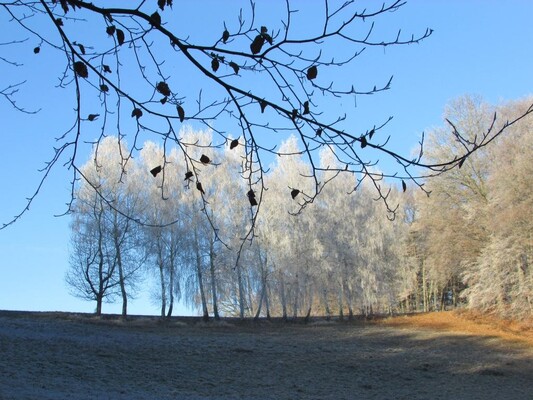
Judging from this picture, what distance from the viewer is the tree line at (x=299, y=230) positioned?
23906 millimetres

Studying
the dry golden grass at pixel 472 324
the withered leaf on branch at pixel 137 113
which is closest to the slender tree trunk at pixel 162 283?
the dry golden grass at pixel 472 324

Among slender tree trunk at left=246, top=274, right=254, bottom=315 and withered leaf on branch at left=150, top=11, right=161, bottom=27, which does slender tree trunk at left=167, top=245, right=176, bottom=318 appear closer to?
slender tree trunk at left=246, top=274, right=254, bottom=315

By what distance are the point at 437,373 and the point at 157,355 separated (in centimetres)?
749

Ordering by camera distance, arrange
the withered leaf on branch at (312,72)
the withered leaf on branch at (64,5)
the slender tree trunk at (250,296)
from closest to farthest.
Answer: the withered leaf on branch at (312,72), the withered leaf on branch at (64,5), the slender tree trunk at (250,296)

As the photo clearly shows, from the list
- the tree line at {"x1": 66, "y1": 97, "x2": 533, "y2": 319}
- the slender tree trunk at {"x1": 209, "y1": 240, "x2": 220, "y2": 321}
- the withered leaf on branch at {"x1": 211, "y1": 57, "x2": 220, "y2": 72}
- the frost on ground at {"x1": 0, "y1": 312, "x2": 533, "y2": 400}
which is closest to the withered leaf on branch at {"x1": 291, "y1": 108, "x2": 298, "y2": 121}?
the withered leaf on branch at {"x1": 211, "y1": 57, "x2": 220, "y2": 72}

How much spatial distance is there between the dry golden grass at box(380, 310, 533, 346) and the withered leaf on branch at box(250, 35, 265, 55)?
21490 mm

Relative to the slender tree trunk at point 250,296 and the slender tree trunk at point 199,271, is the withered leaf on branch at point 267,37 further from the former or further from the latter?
the slender tree trunk at point 250,296

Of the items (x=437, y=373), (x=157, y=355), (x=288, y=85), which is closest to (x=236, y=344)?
(x=157, y=355)

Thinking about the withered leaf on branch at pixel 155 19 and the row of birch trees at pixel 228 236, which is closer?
the withered leaf on branch at pixel 155 19

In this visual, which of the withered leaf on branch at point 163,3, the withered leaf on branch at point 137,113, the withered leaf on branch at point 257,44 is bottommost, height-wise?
the withered leaf on branch at point 137,113

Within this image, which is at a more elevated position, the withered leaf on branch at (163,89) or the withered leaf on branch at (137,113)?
the withered leaf on branch at (163,89)

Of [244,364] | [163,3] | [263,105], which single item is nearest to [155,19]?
[163,3]

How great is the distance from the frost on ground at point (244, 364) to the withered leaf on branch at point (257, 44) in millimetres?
7568

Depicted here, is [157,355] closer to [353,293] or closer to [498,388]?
[498,388]
